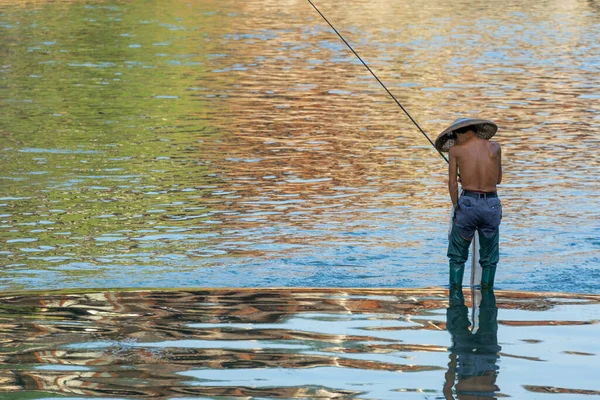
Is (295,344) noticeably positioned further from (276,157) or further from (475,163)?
(276,157)

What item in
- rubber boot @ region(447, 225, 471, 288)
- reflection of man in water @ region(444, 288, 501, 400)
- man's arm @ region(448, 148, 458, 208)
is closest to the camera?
reflection of man in water @ region(444, 288, 501, 400)

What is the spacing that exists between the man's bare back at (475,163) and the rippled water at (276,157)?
3.89ft

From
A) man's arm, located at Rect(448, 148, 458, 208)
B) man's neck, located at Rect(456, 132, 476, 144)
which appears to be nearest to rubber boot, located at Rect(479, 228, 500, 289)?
man's arm, located at Rect(448, 148, 458, 208)

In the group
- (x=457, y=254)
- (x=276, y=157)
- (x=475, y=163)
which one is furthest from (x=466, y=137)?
(x=276, y=157)

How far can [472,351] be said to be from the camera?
25.3ft

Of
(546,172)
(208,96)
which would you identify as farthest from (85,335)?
(208,96)

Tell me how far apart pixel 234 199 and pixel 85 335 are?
605cm

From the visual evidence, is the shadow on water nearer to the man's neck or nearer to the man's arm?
the man's arm

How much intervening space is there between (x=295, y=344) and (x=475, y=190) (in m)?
2.16

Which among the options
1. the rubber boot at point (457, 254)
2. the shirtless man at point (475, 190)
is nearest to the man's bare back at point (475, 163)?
the shirtless man at point (475, 190)

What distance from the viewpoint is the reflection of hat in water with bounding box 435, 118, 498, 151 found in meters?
9.18

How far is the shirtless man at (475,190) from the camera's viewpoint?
9.20 metres

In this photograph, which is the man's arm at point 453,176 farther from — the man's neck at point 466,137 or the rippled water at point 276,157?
the rippled water at point 276,157

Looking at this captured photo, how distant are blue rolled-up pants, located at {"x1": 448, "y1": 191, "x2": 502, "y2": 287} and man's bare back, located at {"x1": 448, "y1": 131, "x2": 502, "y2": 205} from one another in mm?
75
